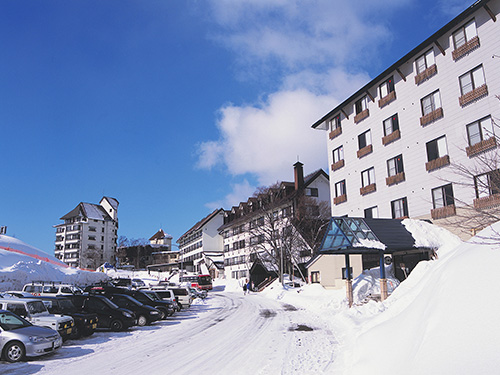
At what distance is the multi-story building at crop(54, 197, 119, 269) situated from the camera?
11056cm

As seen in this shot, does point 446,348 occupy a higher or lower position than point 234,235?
lower

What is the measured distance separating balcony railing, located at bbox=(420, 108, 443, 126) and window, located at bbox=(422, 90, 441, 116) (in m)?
0.42

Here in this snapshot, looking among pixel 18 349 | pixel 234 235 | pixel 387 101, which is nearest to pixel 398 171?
pixel 387 101

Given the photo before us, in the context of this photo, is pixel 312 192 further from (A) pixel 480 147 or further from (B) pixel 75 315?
(B) pixel 75 315

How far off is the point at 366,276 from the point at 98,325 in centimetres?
1821

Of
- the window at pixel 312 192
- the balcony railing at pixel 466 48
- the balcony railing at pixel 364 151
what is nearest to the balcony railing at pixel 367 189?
the balcony railing at pixel 364 151

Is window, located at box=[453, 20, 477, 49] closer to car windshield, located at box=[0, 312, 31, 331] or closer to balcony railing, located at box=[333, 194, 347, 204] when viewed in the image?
balcony railing, located at box=[333, 194, 347, 204]

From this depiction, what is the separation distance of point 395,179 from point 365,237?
9.75 metres

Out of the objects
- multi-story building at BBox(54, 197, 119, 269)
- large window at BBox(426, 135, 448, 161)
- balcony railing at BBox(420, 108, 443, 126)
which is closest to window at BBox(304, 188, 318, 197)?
balcony railing at BBox(420, 108, 443, 126)

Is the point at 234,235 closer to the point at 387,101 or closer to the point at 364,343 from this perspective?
the point at 387,101

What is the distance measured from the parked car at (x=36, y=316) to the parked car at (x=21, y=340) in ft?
6.25

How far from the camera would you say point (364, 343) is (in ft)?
35.2

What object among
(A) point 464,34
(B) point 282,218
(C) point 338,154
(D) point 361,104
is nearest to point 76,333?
(A) point 464,34

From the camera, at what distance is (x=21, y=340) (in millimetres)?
11266
